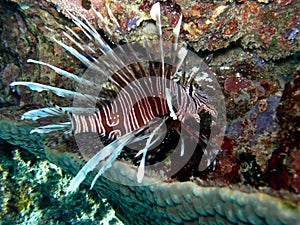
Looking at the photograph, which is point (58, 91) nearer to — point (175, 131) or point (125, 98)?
point (125, 98)

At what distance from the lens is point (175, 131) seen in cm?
225

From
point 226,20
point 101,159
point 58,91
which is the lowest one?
point 101,159

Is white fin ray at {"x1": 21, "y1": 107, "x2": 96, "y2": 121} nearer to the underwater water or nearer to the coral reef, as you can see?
the underwater water

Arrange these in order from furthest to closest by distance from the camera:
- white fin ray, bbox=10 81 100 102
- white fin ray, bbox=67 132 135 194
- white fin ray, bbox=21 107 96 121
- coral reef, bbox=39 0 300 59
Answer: coral reef, bbox=39 0 300 59 < white fin ray, bbox=21 107 96 121 < white fin ray, bbox=10 81 100 102 < white fin ray, bbox=67 132 135 194

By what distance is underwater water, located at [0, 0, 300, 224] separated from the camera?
5.48ft

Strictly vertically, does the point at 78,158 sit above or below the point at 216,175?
below

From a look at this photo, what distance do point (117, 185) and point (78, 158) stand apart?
43 centimetres

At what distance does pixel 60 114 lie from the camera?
7.62ft

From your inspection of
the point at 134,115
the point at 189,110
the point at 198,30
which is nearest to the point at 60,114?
the point at 134,115

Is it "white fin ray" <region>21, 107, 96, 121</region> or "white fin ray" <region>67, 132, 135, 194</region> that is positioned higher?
"white fin ray" <region>21, 107, 96, 121</region>

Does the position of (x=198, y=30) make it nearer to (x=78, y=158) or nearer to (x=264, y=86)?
(x=264, y=86)

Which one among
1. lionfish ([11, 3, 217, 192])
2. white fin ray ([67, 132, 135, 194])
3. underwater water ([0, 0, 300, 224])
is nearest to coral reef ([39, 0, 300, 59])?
underwater water ([0, 0, 300, 224])

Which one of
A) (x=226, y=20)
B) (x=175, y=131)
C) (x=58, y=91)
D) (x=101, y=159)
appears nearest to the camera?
(x=101, y=159)

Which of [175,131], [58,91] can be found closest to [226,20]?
[175,131]
